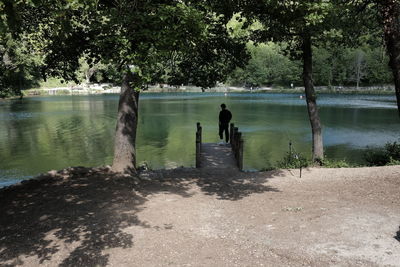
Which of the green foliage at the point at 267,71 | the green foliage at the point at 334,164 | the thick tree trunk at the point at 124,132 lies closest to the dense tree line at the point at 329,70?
the green foliage at the point at 267,71

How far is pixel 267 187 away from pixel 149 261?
6288 millimetres

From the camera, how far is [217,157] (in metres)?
16.2

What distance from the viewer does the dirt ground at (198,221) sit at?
21.5ft

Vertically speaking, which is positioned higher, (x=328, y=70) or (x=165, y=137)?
(x=328, y=70)

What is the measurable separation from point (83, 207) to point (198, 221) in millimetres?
2911

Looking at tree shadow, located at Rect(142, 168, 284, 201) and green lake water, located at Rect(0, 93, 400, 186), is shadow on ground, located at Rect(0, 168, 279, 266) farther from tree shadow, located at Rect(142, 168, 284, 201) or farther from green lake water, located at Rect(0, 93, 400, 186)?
green lake water, located at Rect(0, 93, 400, 186)

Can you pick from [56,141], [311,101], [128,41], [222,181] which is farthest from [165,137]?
[128,41]

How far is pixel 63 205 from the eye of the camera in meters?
8.98

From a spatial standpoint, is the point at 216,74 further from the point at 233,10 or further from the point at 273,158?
the point at 273,158

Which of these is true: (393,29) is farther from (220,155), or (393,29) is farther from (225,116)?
(225,116)

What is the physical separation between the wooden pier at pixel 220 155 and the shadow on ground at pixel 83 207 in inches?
46.2

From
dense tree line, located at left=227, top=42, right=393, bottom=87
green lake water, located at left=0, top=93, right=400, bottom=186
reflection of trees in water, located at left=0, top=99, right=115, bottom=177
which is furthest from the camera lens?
dense tree line, located at left=227, top=42, right=393, bottom=87

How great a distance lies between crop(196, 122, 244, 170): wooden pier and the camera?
14773 mm

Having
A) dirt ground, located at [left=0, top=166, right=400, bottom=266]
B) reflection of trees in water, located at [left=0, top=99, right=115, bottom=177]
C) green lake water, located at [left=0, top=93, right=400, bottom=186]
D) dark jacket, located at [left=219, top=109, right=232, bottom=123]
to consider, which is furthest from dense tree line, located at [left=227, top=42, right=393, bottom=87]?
dirt ground, located at [left=0, top=166, right=400, bottom=266]
